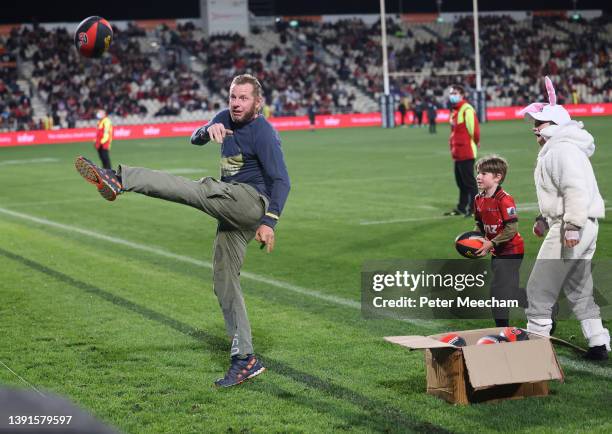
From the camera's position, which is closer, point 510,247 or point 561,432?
point 561,432

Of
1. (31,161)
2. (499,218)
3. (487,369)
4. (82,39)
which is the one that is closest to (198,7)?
(31,161)

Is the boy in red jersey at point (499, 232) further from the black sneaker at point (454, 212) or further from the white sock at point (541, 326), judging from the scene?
the black sneaker at point (454, 212)

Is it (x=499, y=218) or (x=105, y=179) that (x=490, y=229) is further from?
(x=105, y=179)

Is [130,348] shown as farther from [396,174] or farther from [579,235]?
[396,174]

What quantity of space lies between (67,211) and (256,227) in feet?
37.1

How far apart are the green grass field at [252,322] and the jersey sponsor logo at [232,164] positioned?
1284mm

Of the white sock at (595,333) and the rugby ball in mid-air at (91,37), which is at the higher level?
the rugby ball in mid-air at (91,37)

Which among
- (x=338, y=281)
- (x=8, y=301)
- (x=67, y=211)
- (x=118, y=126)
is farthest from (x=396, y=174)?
(x=118, y=126)

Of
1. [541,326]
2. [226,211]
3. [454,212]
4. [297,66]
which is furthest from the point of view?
[297,66]

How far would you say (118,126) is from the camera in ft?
150

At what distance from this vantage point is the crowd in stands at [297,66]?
163 ft

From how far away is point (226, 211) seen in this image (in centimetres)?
Result: 536

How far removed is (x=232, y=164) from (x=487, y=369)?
6.12 feet

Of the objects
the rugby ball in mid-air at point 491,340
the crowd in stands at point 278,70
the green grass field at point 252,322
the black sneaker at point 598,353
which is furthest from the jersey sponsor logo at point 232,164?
the crowd in stands at point 278,70
